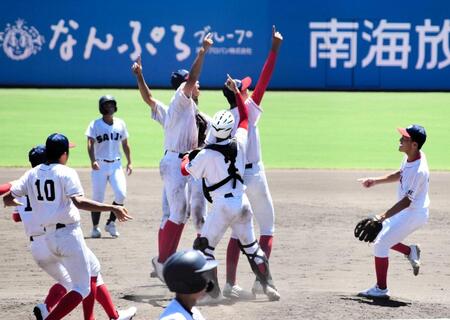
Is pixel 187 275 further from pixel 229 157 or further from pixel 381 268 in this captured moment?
pixel 381 268

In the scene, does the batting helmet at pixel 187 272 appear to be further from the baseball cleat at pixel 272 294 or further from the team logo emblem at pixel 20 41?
the team logo emblem at pixel 20 41

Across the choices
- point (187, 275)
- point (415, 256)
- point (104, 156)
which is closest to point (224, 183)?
point (415, 256)

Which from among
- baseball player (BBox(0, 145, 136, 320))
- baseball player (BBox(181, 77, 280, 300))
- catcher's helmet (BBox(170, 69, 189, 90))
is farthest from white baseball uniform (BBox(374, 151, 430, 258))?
baseball player (BBox(0, 145, 136, 320))

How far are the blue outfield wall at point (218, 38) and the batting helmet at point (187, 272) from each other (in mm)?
28755

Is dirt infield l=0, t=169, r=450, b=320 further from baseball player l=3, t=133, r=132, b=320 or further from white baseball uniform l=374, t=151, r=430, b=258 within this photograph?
baseball player l=3, t=133, r=132, b=320

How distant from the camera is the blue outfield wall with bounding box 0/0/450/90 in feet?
108

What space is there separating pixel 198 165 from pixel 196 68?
99 centimetres

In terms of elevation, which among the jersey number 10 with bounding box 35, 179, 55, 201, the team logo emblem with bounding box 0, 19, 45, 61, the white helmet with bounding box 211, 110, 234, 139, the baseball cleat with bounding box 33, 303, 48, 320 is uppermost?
the team logo emblem with bounding box 0, 19, 45, 61

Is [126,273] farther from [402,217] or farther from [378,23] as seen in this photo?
[378,23]

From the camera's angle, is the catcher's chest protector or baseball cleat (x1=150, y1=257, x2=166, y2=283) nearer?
the catcher's chest protector

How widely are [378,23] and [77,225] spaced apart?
2683cm

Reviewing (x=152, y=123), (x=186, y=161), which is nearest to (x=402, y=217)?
(x=186, y=161)

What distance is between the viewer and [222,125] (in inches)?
335

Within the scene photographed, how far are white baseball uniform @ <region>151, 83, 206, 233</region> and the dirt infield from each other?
0.84 meters
